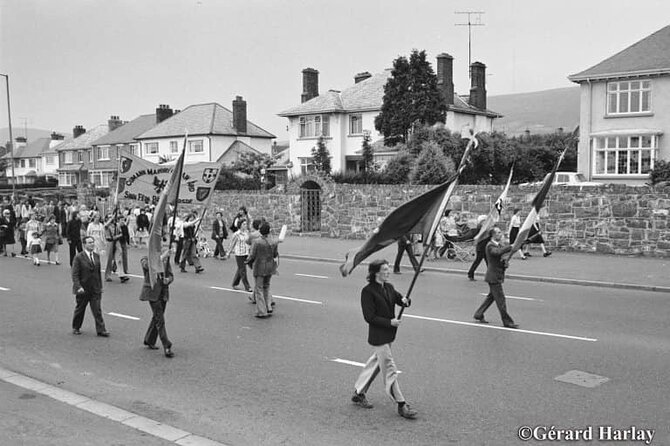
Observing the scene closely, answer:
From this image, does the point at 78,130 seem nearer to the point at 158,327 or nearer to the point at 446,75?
the point at 446,75

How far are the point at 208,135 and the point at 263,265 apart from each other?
4965 centimetres

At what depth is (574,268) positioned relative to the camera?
18.9 m

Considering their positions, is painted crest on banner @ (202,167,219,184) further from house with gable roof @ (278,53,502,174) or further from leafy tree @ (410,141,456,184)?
house with gable roof @ (278,53,502,174)

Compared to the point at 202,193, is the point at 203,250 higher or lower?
lower

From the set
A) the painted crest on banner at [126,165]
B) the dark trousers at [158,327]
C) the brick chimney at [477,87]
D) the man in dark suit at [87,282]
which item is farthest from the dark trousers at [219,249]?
the brick chimney at [477,87]

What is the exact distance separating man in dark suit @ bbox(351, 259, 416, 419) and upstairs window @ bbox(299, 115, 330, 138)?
144 ft

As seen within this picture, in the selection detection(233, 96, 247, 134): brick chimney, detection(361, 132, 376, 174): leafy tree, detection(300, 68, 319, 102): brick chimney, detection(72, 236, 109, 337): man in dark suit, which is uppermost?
detection(300, 68, 319, 102): brick chimney

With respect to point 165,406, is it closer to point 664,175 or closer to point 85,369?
point 85,369

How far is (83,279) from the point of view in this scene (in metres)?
10.6

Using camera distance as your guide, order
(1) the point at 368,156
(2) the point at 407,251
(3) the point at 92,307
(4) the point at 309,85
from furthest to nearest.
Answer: (4) the point at 309,85 → (1) the point at 368,156 → (2) the point at 407,251 → (3) the point at 92,307

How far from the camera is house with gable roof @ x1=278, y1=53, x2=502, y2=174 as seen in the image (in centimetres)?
4869

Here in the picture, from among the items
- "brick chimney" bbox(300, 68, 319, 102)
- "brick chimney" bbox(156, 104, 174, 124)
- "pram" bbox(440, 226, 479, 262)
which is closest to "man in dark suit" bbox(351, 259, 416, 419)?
"pram" bbox(440, 226, 479, 262)

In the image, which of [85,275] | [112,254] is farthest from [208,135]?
[85,275]

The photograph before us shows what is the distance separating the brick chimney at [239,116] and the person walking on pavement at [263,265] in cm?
5089
